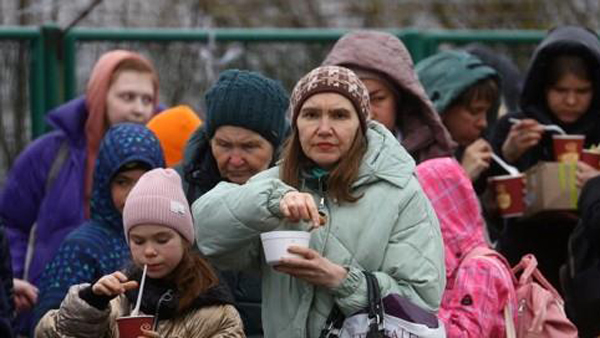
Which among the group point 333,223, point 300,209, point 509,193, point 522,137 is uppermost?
point 300,209

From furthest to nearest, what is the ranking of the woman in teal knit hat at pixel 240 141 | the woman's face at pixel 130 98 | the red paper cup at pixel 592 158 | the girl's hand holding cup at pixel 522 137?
the woman's face at pixel 130 98, the girl's hand holding cup at pixel 522 137, the red paper cup at pixel 592 158, the woman in teal knit hat at pixel 240 141

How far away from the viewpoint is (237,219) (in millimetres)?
6898

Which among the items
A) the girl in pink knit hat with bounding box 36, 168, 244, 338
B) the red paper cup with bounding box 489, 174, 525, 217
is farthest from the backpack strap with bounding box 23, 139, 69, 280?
the girl in pink knit hat with bounding box 36, 168, 244, 338

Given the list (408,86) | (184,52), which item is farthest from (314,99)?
(184,52)

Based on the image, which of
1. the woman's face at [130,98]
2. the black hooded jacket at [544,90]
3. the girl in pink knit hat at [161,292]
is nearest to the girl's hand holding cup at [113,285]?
the girl in pink knit hat at [161,292]

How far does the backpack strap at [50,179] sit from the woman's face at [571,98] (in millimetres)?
2428

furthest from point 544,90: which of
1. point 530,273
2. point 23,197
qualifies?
point 23,197

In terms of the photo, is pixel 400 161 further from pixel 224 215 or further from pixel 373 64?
pixel 373 64

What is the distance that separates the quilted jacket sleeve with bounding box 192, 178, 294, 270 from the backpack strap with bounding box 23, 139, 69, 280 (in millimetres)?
2622

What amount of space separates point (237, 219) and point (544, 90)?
10.8ft

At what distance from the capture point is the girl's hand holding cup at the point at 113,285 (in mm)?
6910

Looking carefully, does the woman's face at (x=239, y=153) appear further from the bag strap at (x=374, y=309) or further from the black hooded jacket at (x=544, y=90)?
the black hooded jacket at (x=544, y=90)

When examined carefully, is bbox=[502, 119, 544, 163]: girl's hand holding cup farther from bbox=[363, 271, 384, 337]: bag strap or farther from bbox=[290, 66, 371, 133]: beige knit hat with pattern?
bbox=[363, 271, 384, 337]: bag strap

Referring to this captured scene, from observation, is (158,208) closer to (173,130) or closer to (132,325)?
(132,325)
